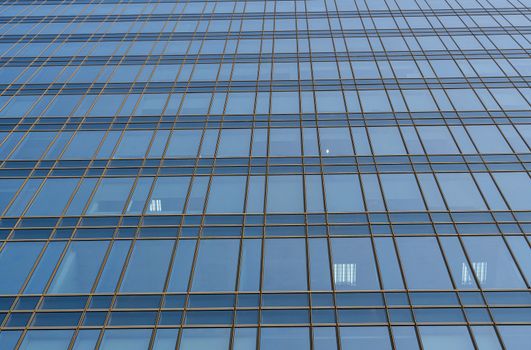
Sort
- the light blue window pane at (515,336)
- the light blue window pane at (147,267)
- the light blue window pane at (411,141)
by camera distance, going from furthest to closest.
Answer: the light blue window pane at (411,141) < the light blue window pane at (147,267) < the light blue window pane at (515,336)

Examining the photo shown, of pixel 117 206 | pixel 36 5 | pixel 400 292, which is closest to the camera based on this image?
pixel 400 292

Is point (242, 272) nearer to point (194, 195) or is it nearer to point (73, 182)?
point (194, 195)

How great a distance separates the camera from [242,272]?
675 inches

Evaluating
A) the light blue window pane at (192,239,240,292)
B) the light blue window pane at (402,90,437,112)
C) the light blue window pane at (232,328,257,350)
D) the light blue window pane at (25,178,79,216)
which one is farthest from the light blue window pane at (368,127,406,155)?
the light blue window pane at (25,178,79,216)

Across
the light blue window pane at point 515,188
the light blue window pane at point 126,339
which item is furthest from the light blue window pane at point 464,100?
the light blue window pane at point 126,339

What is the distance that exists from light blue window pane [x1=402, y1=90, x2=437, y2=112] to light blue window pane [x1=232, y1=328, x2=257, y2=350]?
1535 centimetres

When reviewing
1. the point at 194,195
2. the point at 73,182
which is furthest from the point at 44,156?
the point at 194,195

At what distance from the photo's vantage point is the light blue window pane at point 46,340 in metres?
15.1

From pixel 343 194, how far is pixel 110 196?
9.82 m

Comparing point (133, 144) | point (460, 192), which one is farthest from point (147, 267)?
point (460, 192)

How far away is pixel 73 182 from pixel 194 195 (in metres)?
5.53

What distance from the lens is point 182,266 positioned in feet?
57.2

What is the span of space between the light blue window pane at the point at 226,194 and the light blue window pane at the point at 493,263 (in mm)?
8926

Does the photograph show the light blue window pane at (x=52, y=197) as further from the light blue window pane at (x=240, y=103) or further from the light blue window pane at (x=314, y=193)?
the light blue window pane at (x=314, y=193)
